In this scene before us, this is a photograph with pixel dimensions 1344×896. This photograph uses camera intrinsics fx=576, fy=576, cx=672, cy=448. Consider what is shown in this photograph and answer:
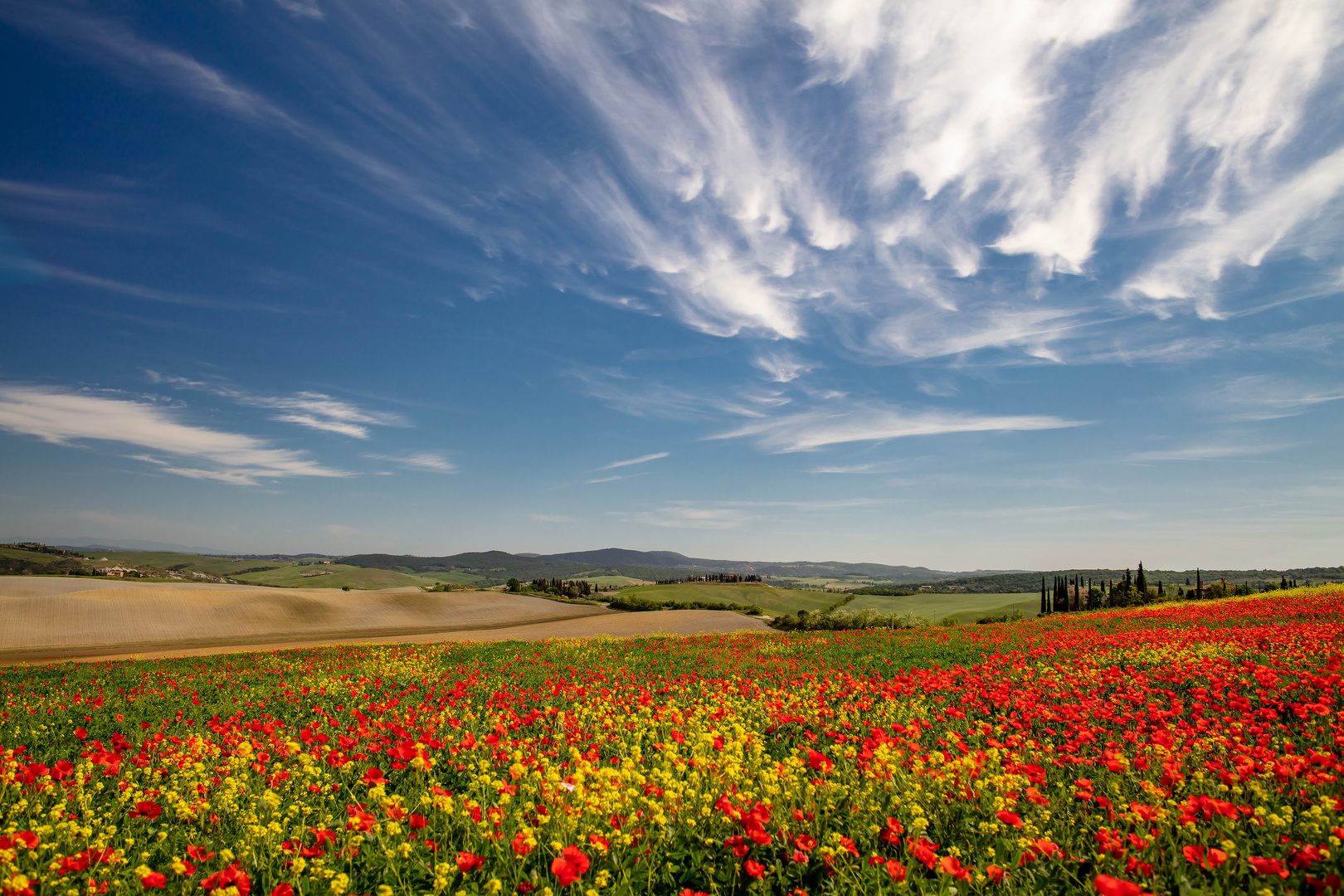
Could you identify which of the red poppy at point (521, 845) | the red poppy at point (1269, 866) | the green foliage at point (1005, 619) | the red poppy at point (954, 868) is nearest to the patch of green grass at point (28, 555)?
the green foliage at point (1005, 619)

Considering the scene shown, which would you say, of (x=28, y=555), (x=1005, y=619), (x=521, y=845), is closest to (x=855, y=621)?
(x=1005, y=619)

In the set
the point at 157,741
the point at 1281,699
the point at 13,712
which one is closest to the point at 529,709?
the point at 157,741

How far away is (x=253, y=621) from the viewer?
172ft

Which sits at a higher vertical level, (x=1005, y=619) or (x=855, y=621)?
(x=1005, y=619)

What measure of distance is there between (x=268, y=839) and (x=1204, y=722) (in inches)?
407

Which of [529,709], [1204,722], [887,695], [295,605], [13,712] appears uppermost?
[1204,722]

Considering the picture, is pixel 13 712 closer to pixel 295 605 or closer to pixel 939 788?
pixel 939 788

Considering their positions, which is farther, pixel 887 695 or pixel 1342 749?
pixel 887 695

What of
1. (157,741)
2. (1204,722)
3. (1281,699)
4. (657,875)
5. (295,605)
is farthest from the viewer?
(295,605)

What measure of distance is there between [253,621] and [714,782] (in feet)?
202

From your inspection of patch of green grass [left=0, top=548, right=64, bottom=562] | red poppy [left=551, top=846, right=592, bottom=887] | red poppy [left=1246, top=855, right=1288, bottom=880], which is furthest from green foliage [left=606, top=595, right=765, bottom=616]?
patch of green grass [left=0, top=548, right=64, bottom=562]

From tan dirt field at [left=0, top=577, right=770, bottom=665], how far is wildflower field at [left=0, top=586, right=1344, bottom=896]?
90.4ft

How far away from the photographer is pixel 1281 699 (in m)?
9.02

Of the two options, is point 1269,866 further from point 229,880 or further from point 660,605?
point 660,605
